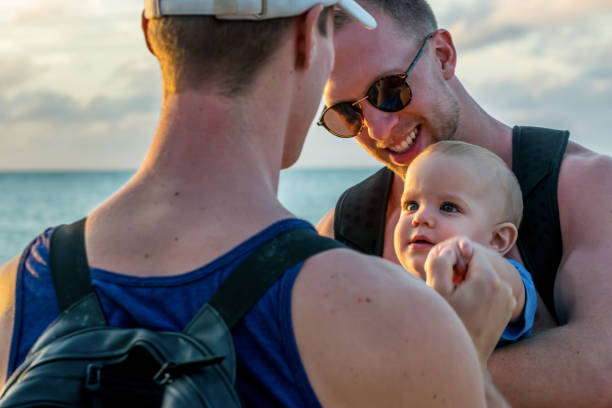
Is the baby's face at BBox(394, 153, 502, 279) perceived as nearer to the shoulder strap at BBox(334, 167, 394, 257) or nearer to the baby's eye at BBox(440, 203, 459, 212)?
the baby's eye at BBox(440, 203, 459, 212)

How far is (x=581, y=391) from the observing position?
9.70 ft

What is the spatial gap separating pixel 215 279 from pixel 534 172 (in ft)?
8.12

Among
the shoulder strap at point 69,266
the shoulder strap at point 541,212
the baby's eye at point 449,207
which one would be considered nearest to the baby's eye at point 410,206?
the baby's eye at point 449,207

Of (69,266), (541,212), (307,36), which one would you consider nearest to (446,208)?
(541,212)

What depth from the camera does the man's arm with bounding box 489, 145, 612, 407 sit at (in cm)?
293

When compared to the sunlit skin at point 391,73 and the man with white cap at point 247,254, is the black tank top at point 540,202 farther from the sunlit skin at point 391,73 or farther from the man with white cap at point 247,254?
the man with white cap at point 247,254

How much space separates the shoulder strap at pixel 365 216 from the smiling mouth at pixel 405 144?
0.32m

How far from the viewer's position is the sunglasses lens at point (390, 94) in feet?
13.8

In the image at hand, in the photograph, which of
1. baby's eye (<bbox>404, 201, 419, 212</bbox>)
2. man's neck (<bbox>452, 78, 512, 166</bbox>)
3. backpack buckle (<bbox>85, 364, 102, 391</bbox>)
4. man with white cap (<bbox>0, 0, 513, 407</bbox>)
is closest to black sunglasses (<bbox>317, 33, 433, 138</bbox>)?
man's neck (<bbox>452, 78, 512, 166</bbox>)

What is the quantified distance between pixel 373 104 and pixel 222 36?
2.47 metres

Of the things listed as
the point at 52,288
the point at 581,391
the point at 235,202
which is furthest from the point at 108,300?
the point at 581,391

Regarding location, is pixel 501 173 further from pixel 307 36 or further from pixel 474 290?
pixel 307 36

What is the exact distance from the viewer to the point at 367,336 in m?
1.66

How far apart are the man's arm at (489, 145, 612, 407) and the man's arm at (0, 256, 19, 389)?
188 cm
